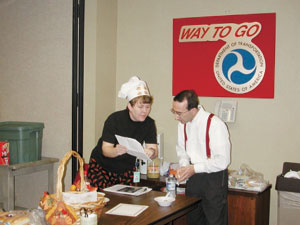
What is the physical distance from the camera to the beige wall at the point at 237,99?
3.92 m

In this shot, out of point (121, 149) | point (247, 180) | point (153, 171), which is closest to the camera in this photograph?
point (121, 149)

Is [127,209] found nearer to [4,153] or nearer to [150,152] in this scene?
[150,152]

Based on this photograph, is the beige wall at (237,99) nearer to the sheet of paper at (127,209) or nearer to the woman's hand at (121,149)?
the woman's hand at (121,149)

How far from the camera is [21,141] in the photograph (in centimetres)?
425

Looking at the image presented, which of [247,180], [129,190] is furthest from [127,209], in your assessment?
[247,180]

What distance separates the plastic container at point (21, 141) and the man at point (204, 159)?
2025mm

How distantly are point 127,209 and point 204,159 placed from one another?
2.92 ft

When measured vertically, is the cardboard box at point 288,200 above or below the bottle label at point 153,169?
below

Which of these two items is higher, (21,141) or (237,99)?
(237,99)

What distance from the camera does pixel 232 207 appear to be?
11.8ft

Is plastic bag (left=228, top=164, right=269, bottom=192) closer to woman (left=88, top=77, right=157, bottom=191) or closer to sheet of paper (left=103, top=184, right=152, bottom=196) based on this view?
woman (left=88, top=77, right=157, bottom=191)

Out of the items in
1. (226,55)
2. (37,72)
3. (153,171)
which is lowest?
(153,171)

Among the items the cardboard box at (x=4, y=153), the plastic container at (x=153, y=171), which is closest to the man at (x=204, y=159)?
the plastic container at (x=153, y=171)

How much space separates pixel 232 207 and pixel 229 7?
2.15m
